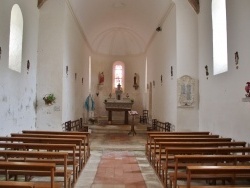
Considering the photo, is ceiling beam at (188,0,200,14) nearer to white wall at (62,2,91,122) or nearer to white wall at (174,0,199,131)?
white wall at (174,0,199,131)

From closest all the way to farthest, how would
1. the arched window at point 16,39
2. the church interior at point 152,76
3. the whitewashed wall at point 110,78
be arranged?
the church interior at point 152,76, the arched window at point 16,39, the whitewashed wall at point 110,78

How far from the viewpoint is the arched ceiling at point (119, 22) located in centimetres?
1164

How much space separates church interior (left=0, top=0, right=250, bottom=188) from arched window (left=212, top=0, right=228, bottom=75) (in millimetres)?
30

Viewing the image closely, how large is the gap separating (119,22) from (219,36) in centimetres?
870

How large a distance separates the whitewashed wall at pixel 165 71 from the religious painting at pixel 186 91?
262 millimetres

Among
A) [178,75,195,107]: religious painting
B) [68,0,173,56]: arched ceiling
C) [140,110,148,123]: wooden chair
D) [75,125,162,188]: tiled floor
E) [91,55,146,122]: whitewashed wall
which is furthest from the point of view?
[91,55,146,122]: whitewashed wall

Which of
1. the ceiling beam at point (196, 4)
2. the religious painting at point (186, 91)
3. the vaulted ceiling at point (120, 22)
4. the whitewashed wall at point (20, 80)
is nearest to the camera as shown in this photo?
the whitewashed wall at point (20, 80)

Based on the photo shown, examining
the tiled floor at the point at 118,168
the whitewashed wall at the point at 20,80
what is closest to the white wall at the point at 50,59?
the whitewashed wall at the point at 20,80

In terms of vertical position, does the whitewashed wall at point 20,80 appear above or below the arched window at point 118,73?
below

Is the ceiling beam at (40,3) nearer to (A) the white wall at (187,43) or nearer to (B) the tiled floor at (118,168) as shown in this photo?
(A) the white wall at (187,43)

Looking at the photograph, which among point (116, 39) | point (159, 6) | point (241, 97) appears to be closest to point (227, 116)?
point (241, 97)

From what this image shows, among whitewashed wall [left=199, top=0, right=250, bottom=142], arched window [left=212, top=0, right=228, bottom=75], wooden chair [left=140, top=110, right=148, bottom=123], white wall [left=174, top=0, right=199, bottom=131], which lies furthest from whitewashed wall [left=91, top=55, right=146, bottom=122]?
arched window [left=212, top=0, right=228, bottom=75]

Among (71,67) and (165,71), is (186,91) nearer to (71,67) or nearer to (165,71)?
(165,71)

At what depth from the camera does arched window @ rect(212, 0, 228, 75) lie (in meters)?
7.63
